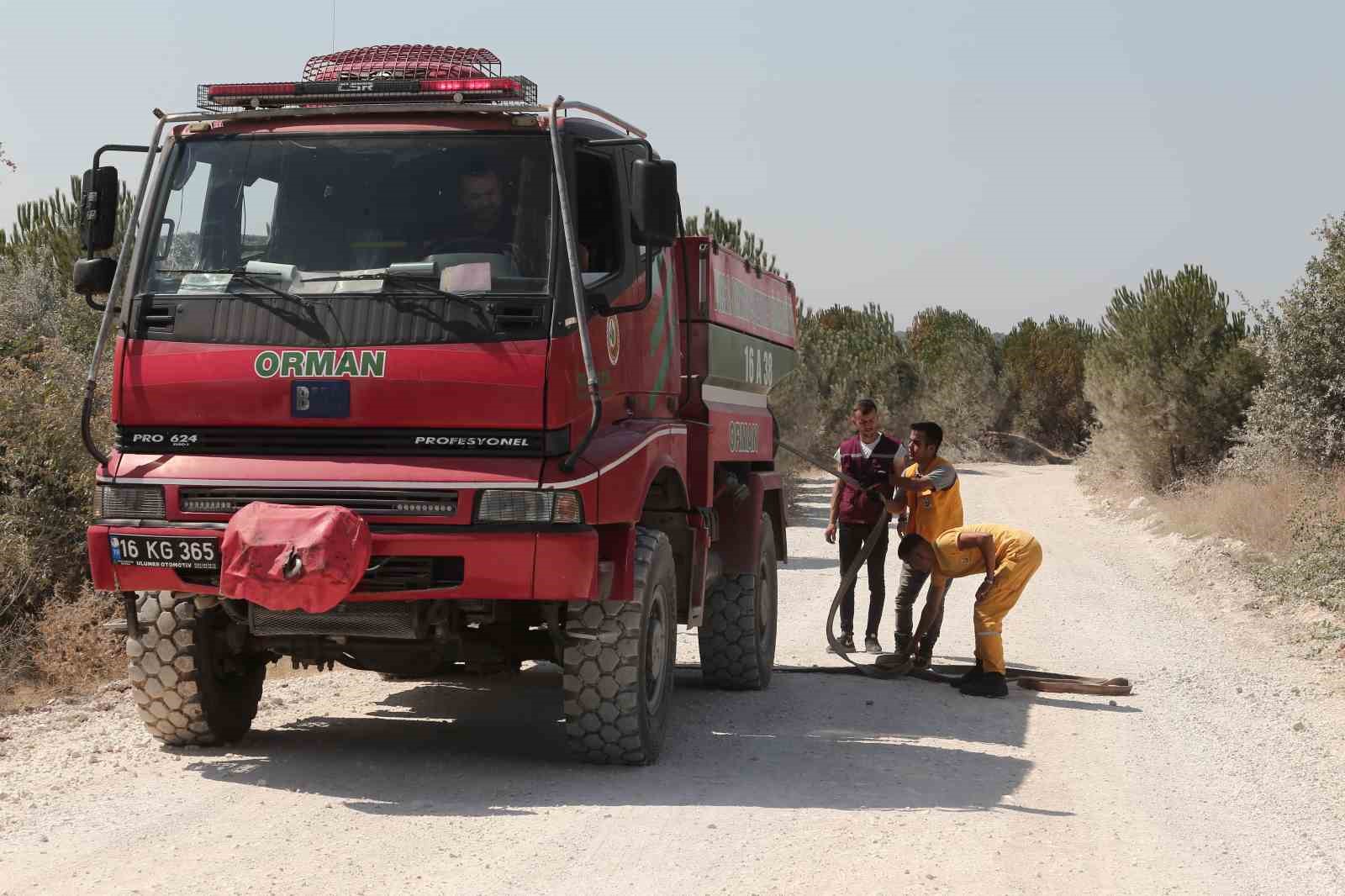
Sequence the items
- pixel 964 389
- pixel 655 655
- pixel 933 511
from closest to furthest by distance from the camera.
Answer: pixel 655 655, pixel 933 511, pixel 964 389

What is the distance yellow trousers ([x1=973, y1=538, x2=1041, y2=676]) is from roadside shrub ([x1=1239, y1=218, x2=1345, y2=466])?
46.0 feet

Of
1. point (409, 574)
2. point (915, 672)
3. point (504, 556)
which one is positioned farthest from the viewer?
point (915, 672)

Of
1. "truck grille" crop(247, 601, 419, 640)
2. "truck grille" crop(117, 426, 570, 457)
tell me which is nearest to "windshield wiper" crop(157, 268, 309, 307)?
"truck grille" crop(117, 426, 570, 457)

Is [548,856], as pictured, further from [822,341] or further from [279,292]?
[822,341]

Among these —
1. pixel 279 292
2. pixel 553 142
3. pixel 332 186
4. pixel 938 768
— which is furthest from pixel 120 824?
pixel 938 768

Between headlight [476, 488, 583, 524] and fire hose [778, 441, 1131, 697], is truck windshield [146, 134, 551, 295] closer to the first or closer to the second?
headlight [476, 488, 583, 524]

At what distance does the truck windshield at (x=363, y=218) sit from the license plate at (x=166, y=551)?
114 cm

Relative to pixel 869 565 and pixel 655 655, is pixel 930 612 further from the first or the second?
pixel 655 655

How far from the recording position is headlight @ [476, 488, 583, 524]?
21.5ft

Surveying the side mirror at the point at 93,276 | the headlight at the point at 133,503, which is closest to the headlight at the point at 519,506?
the headlight at the point at 133,503

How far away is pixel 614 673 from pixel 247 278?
8.13 ft

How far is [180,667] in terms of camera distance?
724 centimetres

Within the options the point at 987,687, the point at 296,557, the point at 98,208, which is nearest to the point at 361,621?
the point at 296,557

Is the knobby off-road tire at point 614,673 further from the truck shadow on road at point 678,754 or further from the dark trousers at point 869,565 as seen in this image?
the dark trousers at point 869,565
